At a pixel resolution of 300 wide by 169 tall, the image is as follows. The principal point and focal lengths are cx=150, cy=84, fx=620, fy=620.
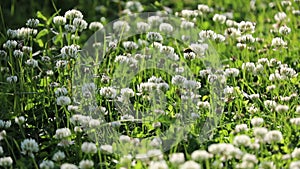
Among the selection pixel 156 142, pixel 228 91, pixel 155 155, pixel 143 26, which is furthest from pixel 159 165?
pixel 143 26

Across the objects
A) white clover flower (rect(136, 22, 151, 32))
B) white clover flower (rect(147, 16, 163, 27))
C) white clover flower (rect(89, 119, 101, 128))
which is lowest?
white clover flower (rect(89, 119, 101, 128))

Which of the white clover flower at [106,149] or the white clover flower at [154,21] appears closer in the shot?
the white clover flower at [106,149]

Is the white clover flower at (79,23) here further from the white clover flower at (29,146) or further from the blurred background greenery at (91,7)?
the blurred background greenery at (91,7)

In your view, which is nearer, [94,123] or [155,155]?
[155,155]

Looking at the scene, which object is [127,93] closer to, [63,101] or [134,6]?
[63,101]

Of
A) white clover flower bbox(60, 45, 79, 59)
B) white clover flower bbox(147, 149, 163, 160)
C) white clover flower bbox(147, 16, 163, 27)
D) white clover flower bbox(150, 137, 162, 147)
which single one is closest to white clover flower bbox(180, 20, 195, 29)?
white clover flower bbox(147, 16, 163, 27)

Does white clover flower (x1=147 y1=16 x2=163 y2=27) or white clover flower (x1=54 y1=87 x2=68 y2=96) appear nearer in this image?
white clover flower (x1=54 y1=87 x2=68 y2=96)

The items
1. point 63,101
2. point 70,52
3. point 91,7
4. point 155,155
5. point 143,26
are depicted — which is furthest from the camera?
point 91,7

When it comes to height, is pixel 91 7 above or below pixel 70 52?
above

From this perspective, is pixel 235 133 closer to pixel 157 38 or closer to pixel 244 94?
pixel 244 94

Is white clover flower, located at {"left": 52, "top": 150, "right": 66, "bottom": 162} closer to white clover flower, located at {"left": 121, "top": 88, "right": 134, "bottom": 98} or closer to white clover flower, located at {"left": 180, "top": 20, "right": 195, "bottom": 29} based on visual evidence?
white clover flower, located at {"left": 121, "top": 88, "right": 134, "bottom": 98}

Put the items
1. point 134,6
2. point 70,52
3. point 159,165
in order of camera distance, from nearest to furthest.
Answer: point 159,165, point 70,52, point 134,6

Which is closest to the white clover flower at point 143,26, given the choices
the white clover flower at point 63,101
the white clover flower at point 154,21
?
the white clover flower at point 154,21

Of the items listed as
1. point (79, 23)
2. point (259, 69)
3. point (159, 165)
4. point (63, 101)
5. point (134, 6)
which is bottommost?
point (159, 165)
